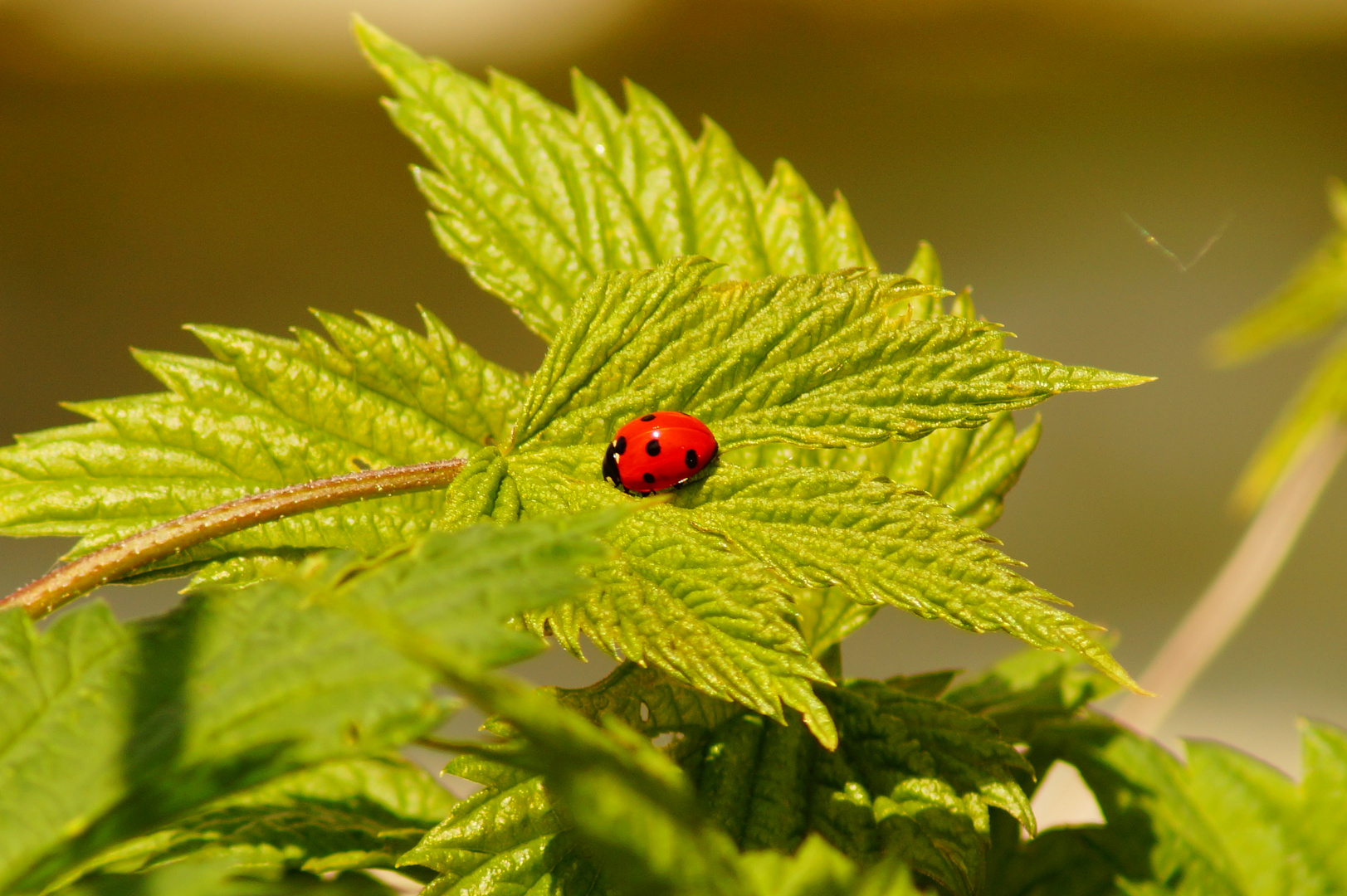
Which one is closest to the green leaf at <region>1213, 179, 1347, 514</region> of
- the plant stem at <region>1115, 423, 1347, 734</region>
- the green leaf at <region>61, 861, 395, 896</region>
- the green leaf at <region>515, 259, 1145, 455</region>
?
the plant stem at <region>1115, 423, 1347, 734</region>

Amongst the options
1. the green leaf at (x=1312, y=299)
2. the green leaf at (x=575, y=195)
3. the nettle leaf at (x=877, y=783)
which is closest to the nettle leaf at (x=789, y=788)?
the nettle leaf at (x=877, y=783)

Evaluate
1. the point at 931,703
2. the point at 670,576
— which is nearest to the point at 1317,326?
the point at 931,703

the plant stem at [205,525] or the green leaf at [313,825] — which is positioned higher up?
the plant stem at [205,525]

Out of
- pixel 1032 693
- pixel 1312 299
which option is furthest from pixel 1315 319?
pixel 1032 693

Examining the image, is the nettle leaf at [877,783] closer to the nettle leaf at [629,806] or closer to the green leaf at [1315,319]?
the nettle leaf at [629,806]

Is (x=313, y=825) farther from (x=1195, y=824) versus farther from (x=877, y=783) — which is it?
(x=1195, y=824)
